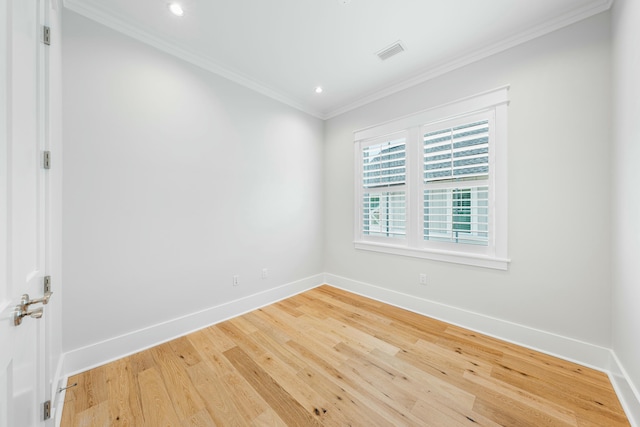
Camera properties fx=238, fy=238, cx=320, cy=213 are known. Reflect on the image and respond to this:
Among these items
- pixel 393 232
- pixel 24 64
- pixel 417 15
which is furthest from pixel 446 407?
pixel 417 15

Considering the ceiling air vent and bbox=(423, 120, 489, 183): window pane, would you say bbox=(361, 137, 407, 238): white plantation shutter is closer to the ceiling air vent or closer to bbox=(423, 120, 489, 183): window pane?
bbox=(423, 120, 489, 183): window pane

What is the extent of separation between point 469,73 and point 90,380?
13.8 ft

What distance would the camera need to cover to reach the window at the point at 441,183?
2.29m

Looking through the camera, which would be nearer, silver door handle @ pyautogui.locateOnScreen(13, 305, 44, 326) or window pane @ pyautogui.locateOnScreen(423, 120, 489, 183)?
silver door handle @ pyautogui.locateOnScreen(13, 305, 44, 326)

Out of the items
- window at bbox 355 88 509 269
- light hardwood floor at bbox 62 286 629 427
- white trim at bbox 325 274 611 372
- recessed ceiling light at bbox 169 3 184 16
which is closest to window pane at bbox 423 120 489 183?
window at bbox 355 88 509 269

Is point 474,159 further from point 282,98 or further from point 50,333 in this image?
point 50,333

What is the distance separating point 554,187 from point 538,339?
51.7 inches

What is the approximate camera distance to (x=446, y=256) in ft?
8.50

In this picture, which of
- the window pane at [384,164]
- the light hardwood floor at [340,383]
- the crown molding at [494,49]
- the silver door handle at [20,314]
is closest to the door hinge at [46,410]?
the light hardwood floor at [340,383]

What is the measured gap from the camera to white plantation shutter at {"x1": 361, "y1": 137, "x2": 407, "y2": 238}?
9.84 ft

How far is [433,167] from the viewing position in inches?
105

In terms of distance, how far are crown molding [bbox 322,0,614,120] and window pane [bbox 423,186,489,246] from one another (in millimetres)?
→ 1297

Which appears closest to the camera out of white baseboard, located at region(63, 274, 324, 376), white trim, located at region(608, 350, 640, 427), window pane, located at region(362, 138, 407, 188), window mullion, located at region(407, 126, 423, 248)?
white trim, located at region(608, 350, 640, 427)

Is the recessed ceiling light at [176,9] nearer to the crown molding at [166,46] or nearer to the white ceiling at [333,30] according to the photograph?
the white ceiling at [333,30]
